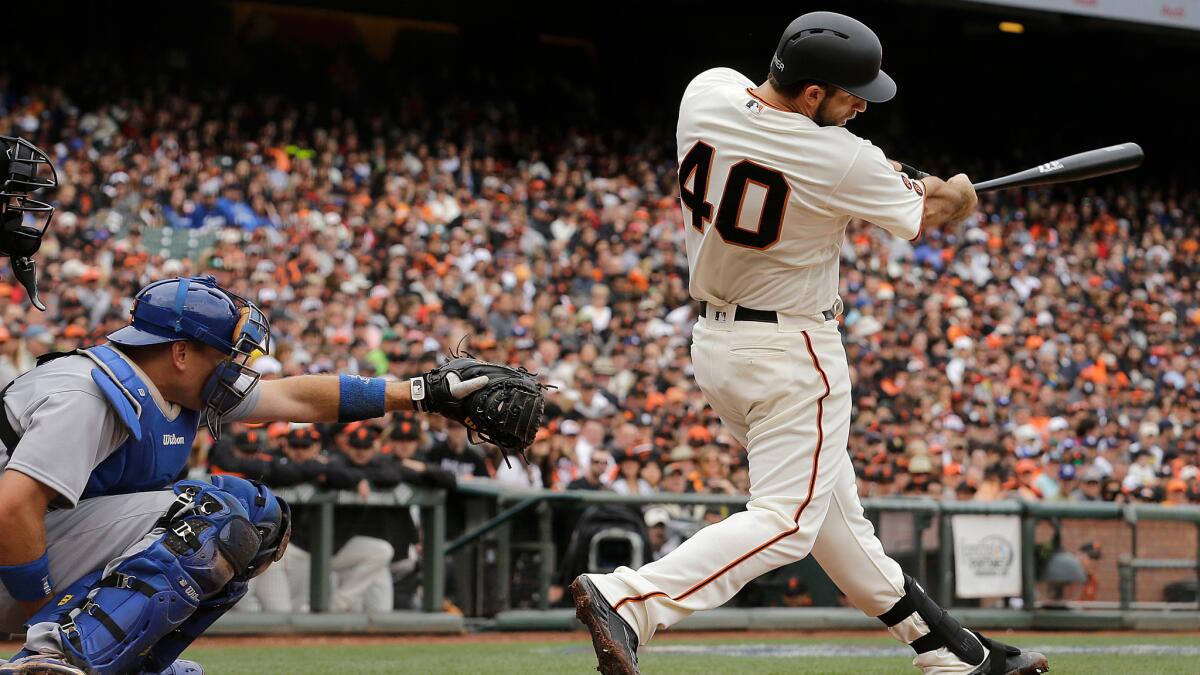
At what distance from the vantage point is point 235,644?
7082mm

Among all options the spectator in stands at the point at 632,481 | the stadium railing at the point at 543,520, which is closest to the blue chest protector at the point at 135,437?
the stadium railing at the point at 543,520

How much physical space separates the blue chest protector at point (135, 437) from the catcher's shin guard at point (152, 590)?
108 mm

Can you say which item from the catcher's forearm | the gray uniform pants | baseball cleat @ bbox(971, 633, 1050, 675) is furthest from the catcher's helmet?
the gray uniform pants

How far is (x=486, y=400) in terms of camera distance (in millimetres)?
3619

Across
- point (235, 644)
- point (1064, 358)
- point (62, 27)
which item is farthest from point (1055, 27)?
point (235, 644)

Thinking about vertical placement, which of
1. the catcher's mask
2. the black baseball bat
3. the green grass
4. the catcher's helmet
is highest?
the catcher's helmet

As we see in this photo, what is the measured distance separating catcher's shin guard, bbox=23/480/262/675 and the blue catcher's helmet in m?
0.31

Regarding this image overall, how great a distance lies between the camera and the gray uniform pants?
3.40m

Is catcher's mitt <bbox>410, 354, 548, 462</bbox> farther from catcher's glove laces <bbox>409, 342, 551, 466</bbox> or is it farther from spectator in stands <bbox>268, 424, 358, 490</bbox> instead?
spectator in stands <bbox>268, 424, 358, 490</bbox>

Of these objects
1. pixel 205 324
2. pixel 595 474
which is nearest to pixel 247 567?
pixel 205 324

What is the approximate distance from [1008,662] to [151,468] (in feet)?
8.35

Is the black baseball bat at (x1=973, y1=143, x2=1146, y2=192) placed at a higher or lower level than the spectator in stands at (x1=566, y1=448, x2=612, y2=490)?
higher

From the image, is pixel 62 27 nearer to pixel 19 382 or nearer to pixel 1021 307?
pixel 1021 307

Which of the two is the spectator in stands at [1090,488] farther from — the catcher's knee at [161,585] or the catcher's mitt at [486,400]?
the catcher's knee at [161,585]
